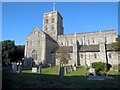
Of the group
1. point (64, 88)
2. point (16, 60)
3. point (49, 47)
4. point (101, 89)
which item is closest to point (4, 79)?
point (64, 88)

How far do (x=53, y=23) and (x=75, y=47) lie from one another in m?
16.4

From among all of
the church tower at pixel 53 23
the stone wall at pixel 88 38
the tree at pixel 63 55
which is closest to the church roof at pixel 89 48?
the tree at pixel 63 55

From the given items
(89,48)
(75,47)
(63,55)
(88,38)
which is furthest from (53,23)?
(89,48)

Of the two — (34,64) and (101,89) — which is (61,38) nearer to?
(34,64)

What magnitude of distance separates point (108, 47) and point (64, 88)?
40497mm

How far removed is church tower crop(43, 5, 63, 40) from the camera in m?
63.5

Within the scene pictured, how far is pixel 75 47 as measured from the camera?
51906mm

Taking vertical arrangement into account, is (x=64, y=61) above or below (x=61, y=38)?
below

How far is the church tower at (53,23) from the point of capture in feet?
208

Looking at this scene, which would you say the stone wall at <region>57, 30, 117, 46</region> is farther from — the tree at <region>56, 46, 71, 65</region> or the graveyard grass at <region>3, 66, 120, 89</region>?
the graveyard grass at <region>3, 66, 120, 89</region>

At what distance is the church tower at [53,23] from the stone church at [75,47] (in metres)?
1.93

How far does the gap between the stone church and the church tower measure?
1.93 metres

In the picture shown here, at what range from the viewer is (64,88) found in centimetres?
1110

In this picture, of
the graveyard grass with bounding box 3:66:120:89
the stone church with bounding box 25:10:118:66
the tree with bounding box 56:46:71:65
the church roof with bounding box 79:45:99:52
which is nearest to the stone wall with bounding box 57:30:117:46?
the stone church with bounding box 25:10:118:66
